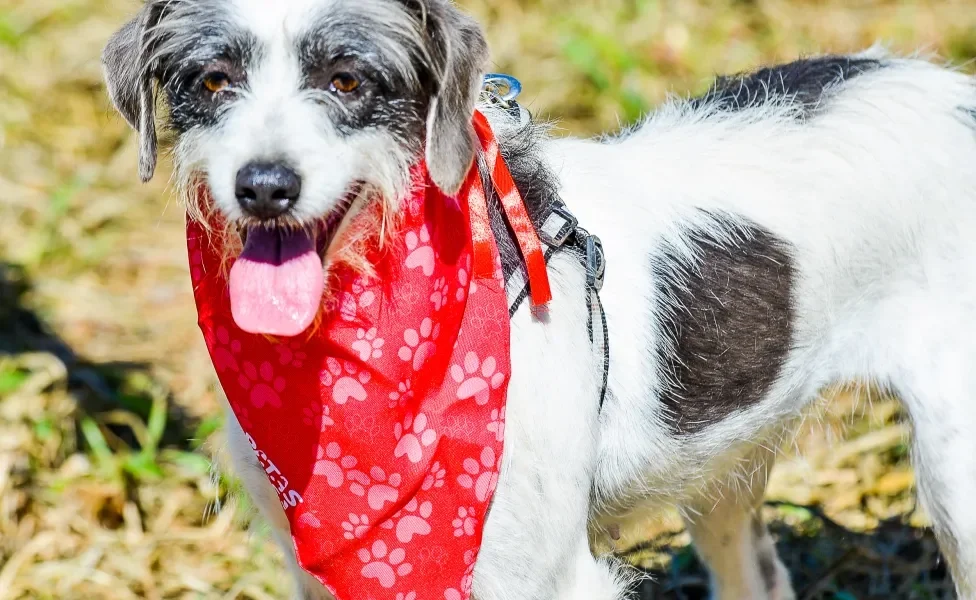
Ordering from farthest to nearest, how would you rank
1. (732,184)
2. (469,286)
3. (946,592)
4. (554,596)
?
(946,592) → (732,184) → (554,596) → (469,286)

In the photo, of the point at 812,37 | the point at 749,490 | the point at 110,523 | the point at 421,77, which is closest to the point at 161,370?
the point at 110,523

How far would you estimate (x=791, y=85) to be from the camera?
12.1 ft

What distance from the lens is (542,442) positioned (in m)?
2.95

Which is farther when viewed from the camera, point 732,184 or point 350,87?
point 732,184

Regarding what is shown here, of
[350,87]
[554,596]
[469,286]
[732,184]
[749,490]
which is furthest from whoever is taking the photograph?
[749,490]

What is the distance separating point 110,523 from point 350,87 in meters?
2.69

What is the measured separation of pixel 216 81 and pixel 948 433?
2.31 metres

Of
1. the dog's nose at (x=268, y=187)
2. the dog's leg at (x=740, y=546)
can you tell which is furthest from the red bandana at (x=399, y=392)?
the dog's leg at (x=740, y=546)

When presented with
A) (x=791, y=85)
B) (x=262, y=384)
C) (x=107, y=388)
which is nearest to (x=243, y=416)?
(x=262, y=384)

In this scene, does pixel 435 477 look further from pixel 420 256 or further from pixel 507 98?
pixel 507 98

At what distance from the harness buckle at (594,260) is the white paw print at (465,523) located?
25.6 inches

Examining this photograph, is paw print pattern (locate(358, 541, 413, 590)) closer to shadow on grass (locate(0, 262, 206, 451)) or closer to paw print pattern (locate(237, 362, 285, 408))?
paw print pattern (locate(237, 362, 285, 408))

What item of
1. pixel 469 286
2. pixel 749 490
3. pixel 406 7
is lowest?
pixel 749 490

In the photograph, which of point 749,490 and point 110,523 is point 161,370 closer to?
point 110,523
